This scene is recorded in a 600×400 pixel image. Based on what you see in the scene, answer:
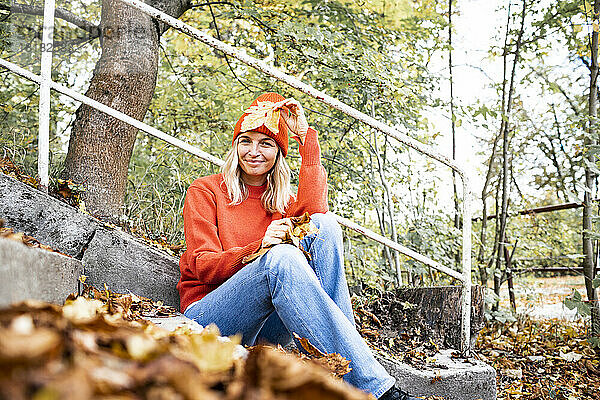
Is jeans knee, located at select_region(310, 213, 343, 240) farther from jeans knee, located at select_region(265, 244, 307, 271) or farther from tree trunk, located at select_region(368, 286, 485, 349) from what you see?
tree trunk, located at select_region(368, 286, 485, 349)

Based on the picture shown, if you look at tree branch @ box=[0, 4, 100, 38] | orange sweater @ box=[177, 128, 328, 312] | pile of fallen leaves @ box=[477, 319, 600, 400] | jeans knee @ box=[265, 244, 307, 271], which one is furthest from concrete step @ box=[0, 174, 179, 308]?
pile of fallen leaves @ box=[477, 319, 600, 400]

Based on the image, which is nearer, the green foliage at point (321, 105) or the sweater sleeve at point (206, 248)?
the sweater sleeve at point (206, 248)

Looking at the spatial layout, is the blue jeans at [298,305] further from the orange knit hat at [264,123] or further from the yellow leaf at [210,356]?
the yellow leaf at [210,356]

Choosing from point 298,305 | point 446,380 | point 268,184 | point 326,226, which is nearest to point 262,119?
point 268,184

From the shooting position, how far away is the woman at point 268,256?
1.51 m

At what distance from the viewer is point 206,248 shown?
1.86 metres

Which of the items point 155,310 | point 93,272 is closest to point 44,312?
point 155,310

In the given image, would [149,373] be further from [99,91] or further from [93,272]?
[99,91]

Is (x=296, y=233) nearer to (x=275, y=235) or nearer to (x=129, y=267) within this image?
(x=275, y=235)

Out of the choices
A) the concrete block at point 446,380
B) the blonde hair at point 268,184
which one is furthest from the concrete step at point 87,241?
the concrete block at point 446,380

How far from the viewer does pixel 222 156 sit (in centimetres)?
419

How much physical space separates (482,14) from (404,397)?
13.3 feet

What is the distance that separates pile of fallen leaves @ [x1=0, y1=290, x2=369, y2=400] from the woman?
93 centimetres

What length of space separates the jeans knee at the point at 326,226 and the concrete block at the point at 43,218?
81 cm
